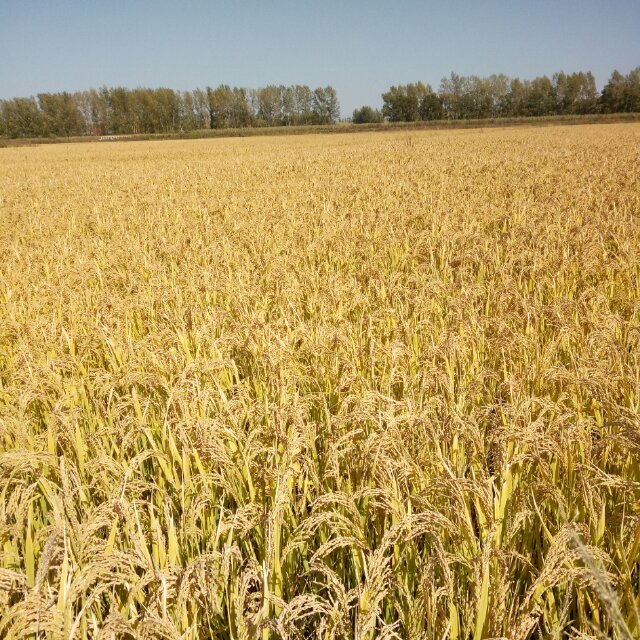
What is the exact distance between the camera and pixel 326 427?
2416mm

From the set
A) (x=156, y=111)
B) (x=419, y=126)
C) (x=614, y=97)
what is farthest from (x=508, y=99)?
(x=156, y=111)

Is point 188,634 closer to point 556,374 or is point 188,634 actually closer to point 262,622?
point 262,622

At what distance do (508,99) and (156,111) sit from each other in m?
72.4

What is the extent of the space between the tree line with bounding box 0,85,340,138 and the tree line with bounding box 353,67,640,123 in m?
19.6

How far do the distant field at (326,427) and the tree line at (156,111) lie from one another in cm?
10217

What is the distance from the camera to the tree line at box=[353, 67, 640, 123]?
81000 millimetres

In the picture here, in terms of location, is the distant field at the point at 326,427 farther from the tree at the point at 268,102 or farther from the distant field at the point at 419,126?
the tree at the point at 268,102

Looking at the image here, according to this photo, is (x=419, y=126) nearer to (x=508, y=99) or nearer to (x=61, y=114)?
(x=508, y=99)

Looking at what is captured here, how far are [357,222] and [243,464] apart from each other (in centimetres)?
619

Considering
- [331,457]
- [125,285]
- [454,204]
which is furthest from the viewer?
[454,204]

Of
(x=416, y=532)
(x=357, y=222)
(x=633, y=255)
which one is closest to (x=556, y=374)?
(x=416, y=532)

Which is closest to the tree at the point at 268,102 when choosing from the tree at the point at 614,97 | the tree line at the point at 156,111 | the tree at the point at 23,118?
the tree line at the point at 156,111

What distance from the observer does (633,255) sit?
15.1 feet

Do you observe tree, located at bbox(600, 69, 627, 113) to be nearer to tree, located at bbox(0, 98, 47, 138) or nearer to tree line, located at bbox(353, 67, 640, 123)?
tree line, located at bbox(353, 67, 640, 123)
